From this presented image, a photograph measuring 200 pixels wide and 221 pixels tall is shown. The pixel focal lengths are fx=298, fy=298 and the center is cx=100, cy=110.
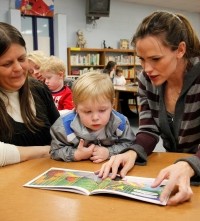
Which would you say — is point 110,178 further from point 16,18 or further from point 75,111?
point 16,18

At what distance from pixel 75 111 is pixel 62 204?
63 cm

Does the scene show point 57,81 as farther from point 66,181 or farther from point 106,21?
point 106,21

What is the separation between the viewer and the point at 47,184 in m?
1.09

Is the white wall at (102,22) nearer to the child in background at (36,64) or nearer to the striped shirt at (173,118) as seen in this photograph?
the child in background at (36,64)

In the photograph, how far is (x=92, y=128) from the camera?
1445 mm

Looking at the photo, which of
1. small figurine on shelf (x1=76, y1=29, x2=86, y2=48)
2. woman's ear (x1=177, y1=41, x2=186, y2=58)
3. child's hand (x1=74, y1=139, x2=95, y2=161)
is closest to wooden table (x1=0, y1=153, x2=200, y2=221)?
child's hand (x1=74, y1=139, x2=95, y2=161)

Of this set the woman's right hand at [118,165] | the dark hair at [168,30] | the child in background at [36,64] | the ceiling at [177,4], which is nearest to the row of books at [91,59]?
the ceiling at [177,4]

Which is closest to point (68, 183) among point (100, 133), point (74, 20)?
point (100, 133)

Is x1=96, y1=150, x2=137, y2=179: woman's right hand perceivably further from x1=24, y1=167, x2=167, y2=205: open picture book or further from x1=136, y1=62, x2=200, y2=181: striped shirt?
x1=136, y1=62, x2=200, y2=181: striped shirt

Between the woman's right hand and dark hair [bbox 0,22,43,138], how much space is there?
60 cm

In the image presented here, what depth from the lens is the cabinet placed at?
332 inches

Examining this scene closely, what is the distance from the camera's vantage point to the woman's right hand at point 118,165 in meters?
1.15

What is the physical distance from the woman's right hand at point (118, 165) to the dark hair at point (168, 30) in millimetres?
530

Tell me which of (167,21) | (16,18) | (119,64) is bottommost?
(119,64)
